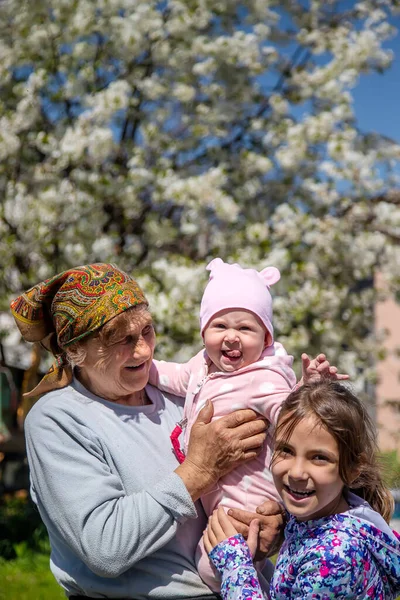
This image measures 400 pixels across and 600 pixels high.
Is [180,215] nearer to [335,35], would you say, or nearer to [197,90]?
[197,90]

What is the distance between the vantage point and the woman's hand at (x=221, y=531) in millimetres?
2123

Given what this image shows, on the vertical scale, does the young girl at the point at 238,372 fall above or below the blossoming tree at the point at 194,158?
above

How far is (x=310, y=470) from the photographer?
189cm

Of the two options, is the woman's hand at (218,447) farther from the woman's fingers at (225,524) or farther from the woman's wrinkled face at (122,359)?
the woman's wrinkled face at (122,359)

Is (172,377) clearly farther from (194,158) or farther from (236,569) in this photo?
(194,158)

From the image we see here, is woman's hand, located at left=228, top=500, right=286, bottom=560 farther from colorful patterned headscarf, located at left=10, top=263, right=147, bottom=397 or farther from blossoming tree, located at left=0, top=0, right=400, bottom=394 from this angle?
blossoming tree, located at left=0, top=0, right=400, bottom=394

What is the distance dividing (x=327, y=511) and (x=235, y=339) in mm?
611

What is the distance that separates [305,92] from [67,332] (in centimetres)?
559

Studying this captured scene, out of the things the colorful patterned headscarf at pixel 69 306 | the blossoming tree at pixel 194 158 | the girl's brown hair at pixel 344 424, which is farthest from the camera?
the blossoming tree at pixel 194 158

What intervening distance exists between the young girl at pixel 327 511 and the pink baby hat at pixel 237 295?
1.38ft

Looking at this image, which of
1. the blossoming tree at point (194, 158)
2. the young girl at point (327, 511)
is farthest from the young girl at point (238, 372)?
the blossoming tree at point (194, 158)

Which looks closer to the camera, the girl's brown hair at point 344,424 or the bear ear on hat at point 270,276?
the girl's brown hair at point 344,424

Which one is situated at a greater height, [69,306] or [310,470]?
[69,306]

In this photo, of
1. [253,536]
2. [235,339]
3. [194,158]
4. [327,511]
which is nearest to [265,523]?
[253,536]
